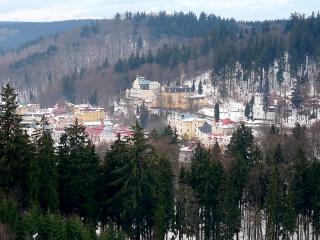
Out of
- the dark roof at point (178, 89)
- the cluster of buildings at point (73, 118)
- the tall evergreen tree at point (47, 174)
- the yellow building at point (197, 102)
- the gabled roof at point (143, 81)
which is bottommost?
the cluster of buildings at point (73, 118)

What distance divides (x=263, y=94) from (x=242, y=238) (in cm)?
5281

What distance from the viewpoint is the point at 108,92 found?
106 m

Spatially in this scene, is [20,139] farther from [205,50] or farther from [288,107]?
[205,50]

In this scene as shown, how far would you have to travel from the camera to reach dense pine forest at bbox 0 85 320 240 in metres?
22.2

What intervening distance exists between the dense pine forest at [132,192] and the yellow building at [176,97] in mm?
56172

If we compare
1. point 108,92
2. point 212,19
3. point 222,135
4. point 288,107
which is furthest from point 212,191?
point 212,19

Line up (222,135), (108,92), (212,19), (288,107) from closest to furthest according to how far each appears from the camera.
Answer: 1. (222,135)
2. (288,107)
3. (108,92)
4. (212,19)

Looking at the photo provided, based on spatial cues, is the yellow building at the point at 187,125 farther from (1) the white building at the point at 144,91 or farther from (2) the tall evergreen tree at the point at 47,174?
(2) the tall evergreen tree at the point at 47,174

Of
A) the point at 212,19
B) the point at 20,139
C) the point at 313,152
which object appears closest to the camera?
the point at 20,139

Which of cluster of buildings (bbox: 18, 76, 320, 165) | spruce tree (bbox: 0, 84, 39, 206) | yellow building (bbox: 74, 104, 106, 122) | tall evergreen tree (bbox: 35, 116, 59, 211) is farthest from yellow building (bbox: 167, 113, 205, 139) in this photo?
spruce tree (bbox: 0, 84, 39, 206)

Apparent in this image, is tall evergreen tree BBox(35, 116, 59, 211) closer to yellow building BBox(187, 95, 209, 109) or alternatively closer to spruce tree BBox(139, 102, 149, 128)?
spruce tree BBox(139, 102, 149, 128)

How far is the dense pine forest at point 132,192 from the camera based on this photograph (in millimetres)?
22203

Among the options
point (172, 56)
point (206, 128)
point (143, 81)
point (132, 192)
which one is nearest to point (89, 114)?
point (143, 81)

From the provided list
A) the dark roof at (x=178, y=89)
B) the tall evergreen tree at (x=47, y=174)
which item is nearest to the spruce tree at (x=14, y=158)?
the tall evergreen tree at (x=47, y=174)
